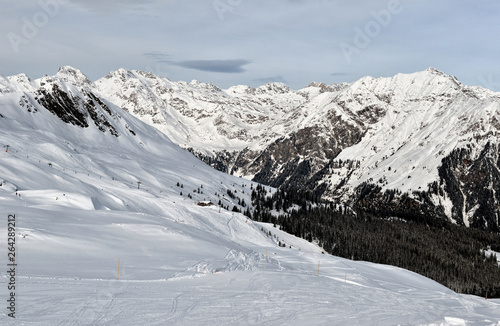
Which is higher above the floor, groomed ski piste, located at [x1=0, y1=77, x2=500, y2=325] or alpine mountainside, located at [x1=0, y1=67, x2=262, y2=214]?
alpine mountainside, located at [x1=0, y1=67, x2=262, y2=214]

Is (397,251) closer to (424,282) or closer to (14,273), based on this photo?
(424,282)

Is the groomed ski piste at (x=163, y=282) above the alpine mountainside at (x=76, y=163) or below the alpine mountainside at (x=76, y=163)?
below

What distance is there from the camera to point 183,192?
15925 cm

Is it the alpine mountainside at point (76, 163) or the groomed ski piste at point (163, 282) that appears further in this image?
the alpine mountainside at point (76, 163)

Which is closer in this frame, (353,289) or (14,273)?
(14,273)

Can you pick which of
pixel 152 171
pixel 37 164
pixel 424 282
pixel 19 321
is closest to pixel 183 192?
pixel 152 171

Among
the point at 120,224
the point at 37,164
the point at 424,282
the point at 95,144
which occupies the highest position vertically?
the point at 95,144

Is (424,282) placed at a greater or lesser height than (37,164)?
lesser

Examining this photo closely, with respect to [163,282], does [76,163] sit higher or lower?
higher

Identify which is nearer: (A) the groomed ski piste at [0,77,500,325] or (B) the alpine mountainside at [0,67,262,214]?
Answer: (A) the groomed ski piste at [0,77,500,325]

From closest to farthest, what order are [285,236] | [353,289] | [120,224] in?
1. [353,289]
2. [120,224]
3. [285,236]

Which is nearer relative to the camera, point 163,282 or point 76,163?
point 163,282

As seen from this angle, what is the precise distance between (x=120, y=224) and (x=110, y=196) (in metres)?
43.1

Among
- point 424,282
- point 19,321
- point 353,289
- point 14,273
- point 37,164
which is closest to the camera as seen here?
point 19,321
